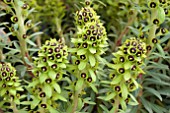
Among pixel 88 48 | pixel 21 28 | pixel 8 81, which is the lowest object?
pixel 8 81

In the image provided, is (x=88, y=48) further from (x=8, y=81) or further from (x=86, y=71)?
(x=8, y=81)

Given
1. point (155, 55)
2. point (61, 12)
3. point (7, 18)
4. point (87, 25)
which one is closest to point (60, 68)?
point (87, 25)

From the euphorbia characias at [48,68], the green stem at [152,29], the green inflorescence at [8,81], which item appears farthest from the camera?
the green stem at [152,29]

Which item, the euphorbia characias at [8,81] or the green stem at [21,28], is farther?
the green stem at [21,28]

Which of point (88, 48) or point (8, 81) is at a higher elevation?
point (88, 48)

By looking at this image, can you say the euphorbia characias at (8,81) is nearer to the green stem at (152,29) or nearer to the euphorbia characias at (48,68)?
the euphorbia characias at (48,68)

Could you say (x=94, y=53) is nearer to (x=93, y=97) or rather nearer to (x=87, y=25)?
(x=87, y=25)

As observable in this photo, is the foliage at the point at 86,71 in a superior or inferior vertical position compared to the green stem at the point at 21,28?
inferior

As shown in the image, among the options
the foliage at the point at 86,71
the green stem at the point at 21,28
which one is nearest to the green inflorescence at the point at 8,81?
the foliage at the point at 86,71

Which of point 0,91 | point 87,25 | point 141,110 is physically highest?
point 87,25

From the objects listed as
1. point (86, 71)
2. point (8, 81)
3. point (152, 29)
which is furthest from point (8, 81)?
point (152, 29)

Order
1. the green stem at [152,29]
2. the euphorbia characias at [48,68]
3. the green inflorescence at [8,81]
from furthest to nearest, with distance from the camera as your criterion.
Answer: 1. the green stem at [152,29]
2. the green inflorescence at [8,81]
3. the euphorbia characias at [48,68]
